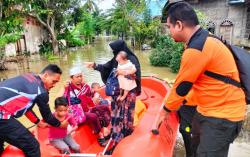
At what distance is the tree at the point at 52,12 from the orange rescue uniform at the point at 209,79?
16.7 metres

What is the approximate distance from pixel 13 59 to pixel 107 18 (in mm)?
14261

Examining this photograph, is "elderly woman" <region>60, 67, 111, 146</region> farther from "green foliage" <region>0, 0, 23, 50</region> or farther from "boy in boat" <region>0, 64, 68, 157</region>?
"green foliage" <region>0, 0, 23, 50</region>

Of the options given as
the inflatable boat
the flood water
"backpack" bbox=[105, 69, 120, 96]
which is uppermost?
"backpack" bbox=[105, 69, 120, 96]

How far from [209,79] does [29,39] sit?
2019 centimetres

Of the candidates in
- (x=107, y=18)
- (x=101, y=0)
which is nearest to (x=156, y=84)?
(x=101, y=0)

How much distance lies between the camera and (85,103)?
13.7ft

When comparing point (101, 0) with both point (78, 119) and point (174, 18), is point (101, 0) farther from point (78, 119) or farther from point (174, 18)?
point (174, 18)

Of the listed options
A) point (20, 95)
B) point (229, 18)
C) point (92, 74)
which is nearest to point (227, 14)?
point (229, 18)

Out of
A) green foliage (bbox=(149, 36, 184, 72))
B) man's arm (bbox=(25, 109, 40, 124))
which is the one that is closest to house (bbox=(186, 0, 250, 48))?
green foliage (bbox=(149, 36, 184, 72))

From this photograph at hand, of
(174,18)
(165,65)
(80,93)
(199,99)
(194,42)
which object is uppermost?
(174,18)

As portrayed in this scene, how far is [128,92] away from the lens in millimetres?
3525

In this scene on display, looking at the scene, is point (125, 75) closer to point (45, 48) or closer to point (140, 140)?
point (140, 140)

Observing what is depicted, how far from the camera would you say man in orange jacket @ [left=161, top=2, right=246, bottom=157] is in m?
1.97

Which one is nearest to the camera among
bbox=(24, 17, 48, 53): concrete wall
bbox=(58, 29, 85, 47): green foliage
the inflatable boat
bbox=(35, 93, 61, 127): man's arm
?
bbox=(35, 93, 61, 127): man's arm
